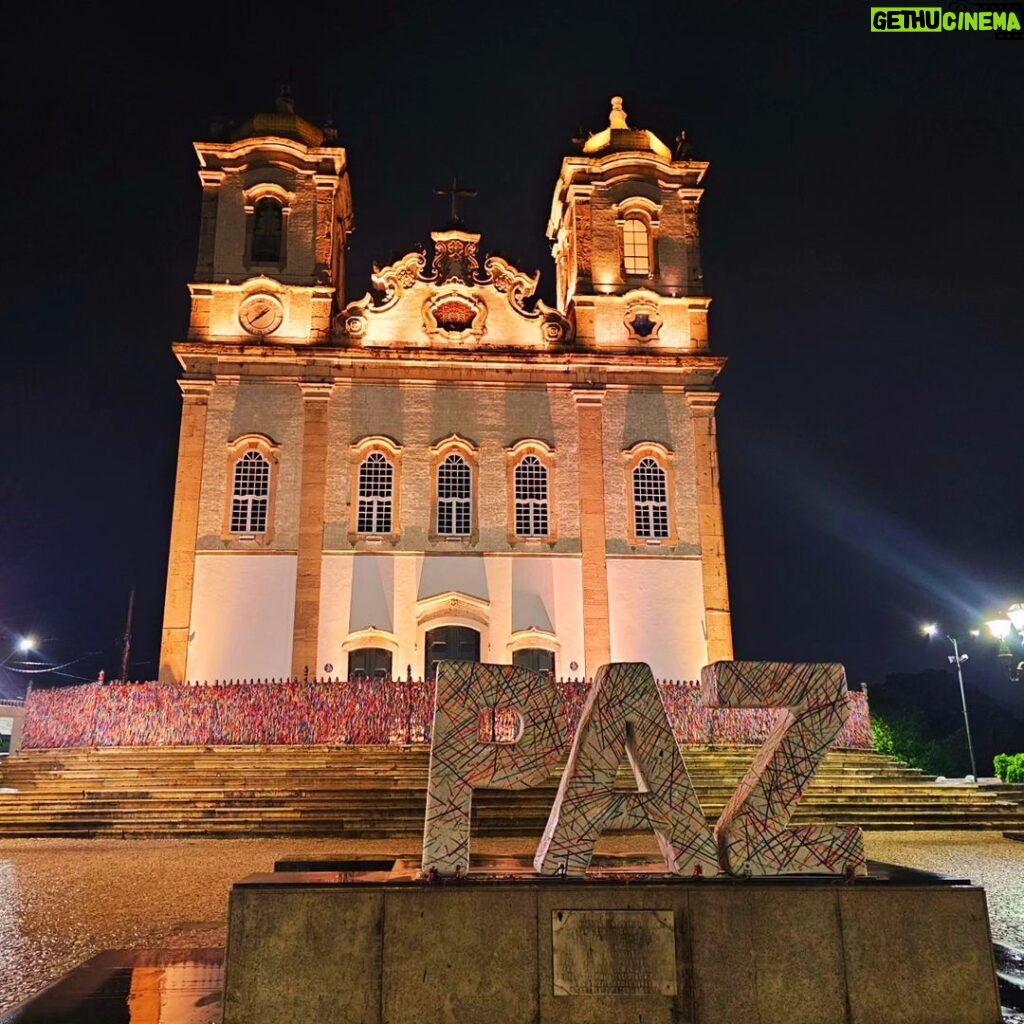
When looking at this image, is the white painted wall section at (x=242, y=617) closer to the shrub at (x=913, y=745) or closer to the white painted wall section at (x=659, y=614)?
the white painted wall section at (x=659, y=614)

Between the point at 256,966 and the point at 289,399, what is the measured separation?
71.2 feet

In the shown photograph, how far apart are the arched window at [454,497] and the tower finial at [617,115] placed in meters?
12.3

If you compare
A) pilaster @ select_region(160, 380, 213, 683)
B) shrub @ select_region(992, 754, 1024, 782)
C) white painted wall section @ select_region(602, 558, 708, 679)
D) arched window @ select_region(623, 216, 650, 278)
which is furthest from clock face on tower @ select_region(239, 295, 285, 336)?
shrub @ select_region(992, 754, 1024, 782)

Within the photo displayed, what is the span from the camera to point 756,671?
5852 mm

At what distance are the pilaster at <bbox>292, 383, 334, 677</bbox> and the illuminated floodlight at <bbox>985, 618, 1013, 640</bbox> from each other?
47.9 ft

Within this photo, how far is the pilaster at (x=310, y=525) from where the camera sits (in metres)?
22.8

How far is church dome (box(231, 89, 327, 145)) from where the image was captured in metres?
27.6

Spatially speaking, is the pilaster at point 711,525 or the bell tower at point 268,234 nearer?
the pilaster at point 711,525

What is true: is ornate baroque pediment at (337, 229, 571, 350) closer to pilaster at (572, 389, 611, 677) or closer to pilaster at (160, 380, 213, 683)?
pilaster at (572, 389, 611, 677)

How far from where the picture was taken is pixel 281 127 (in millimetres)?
27750

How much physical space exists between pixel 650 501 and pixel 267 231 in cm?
1348

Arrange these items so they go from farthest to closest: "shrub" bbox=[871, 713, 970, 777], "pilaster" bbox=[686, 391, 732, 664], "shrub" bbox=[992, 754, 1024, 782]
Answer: "shrub" bbox=[871, 713, 970, 777] → "pilaster" bbox=[686, 391, 732, 664] → "shrub" bbox=[992, 754, 1024, 782]

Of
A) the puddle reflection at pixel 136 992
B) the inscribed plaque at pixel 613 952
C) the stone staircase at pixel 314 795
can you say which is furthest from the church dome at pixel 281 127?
the inscribed plaque at pixel 613 952

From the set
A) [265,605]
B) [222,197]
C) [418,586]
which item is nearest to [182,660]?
[265,605]
